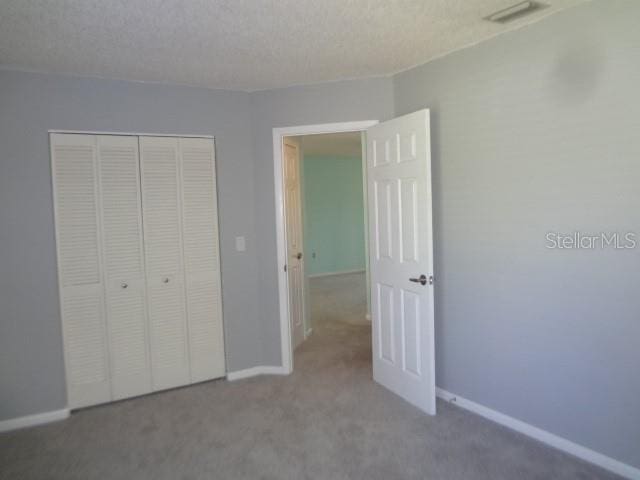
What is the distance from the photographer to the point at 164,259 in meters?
3.41

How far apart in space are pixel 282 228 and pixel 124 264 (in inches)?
49.6

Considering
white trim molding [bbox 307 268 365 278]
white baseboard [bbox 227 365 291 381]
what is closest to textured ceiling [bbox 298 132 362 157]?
white trim molding [bbox 307 268 365 278]

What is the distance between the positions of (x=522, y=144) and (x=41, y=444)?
348 centimetres

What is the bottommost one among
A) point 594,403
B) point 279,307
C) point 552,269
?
Result: point 594,403

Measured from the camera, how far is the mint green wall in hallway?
833 centimetres

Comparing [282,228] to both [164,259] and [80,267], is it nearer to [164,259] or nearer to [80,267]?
[164,259]

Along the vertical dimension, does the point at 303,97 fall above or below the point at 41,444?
above

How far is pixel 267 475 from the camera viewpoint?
233 centimetres

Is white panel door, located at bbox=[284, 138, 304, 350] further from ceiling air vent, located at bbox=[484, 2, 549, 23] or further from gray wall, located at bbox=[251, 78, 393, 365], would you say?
ceiling air vent, located at bbox=[484, 2, 549, 23]

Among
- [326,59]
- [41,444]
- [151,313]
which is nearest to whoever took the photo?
[41,444]

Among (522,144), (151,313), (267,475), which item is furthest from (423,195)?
(151,313)

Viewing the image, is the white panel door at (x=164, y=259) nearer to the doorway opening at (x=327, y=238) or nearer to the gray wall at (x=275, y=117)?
the gray wall at (x=275, y=117)

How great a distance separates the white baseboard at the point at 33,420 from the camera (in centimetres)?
294

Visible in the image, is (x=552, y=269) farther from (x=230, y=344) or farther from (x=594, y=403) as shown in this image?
(x=230, y=344)
